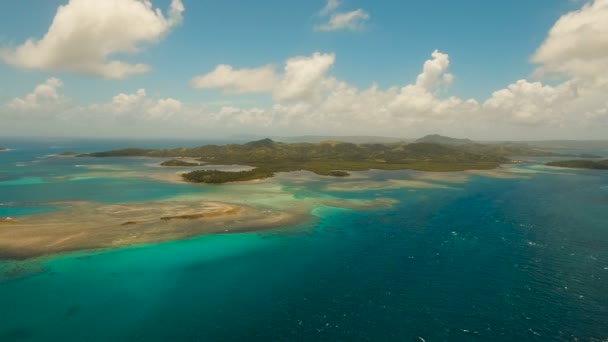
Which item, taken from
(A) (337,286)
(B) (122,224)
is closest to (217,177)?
(B) (122,224)

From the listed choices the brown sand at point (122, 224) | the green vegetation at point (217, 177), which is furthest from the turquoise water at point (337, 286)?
the green vegetation at point (217, 177)

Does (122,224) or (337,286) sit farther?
(122,224)

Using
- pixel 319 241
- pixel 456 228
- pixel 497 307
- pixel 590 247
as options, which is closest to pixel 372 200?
pixel 456 228

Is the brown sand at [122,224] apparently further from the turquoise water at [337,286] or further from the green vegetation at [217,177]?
the green vegetation at [217,177]

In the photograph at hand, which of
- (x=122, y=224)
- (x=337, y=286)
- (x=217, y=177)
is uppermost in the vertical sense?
(x=217, y=177)

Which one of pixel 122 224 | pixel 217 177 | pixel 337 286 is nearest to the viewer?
pixel 337 286

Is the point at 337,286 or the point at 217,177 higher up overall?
the point at 217,177

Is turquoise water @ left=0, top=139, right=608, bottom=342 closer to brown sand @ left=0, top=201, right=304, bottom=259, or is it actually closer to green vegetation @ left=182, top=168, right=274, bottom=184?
brown sand @ left=0, top=201, right=304, bottom=259

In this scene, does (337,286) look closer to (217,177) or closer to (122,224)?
(122,224)

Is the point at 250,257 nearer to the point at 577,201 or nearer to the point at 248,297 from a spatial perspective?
the point at 248,297
